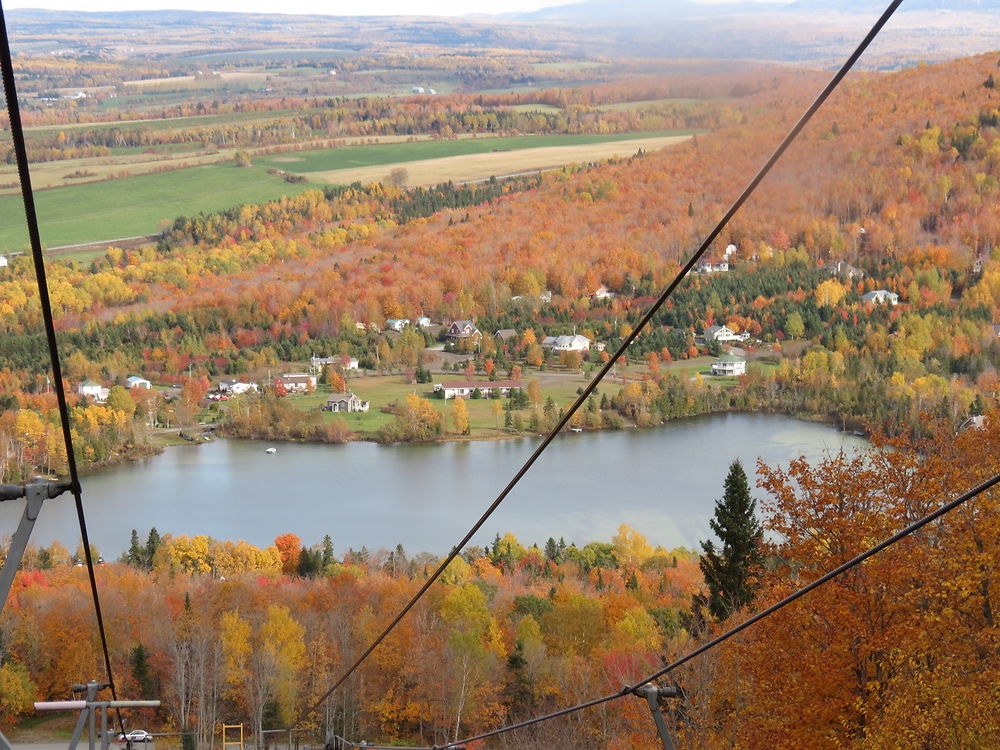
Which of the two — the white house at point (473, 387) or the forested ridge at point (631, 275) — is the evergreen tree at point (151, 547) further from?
the white house at point (473, 387)

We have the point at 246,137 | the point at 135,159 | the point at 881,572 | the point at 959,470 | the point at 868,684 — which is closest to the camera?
the point at 868,684

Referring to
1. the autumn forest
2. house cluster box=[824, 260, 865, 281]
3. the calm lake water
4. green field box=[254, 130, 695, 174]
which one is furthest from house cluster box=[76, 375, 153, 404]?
house cluster box=[824, 260, 865, 281]

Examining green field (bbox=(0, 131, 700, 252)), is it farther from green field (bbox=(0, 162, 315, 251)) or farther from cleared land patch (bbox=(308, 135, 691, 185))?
cleared land patch (bbox=(308, 135, 691, 185))

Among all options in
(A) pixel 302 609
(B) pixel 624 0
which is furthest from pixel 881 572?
(A) pixel 302 609

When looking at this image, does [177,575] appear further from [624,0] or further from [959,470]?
[624,0]

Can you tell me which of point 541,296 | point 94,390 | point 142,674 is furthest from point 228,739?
point 541,296

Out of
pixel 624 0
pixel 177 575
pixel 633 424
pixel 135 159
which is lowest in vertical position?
pixel 633 424

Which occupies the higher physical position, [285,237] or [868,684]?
[868,684]

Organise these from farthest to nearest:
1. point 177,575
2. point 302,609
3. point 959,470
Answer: point 177,575, point 302,609, point 959,470
